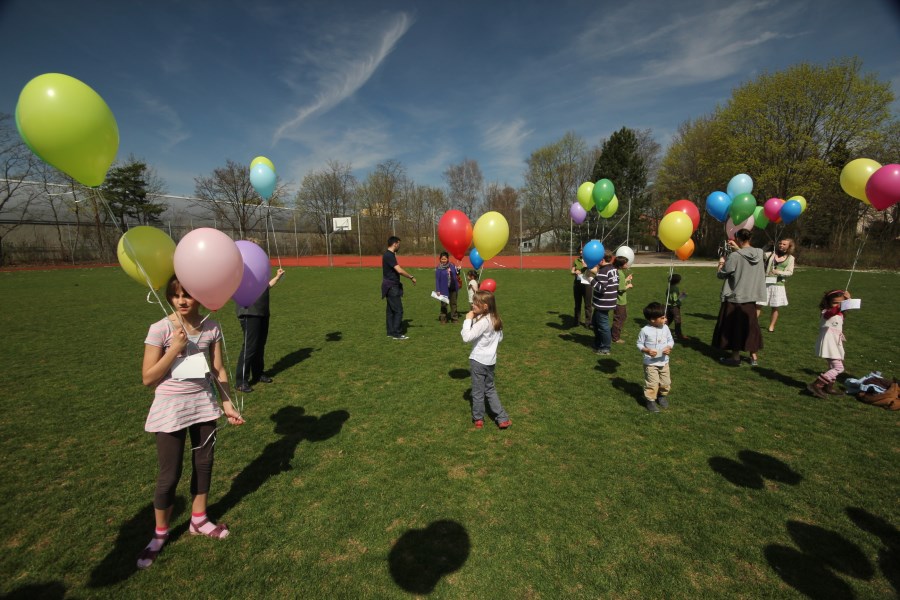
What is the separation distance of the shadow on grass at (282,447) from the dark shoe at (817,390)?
6.33 meters

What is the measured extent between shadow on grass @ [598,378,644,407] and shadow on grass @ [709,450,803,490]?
1274 mm

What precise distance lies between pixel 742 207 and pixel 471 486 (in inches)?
307

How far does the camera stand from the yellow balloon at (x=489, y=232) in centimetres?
557

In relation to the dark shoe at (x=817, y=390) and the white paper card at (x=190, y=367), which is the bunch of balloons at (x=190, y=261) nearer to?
the white paper card at (x=190, y=367)

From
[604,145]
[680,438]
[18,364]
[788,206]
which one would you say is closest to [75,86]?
[680,438]

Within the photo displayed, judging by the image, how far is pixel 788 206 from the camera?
8.69 metres

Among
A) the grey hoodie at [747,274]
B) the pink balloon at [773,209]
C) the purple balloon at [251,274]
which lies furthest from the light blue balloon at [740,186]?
the purple balloon at [251,274]

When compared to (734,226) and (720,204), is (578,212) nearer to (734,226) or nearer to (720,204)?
(720,204)

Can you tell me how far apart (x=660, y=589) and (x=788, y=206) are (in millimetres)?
9983

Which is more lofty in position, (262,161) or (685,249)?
(262,161)

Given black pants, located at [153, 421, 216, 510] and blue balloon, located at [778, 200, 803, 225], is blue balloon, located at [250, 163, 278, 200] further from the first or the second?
blue balloon, located at [778, 200, 803, 225]

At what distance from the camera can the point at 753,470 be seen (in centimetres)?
358

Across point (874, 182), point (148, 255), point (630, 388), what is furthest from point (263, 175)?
point (874, 182)

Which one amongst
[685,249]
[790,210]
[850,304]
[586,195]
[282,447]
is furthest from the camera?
[586,195]
